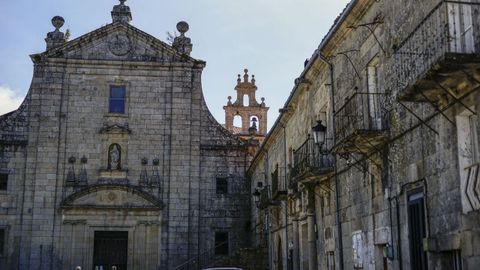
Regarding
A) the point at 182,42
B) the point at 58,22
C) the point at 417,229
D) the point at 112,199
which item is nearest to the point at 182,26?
the point at 182,42

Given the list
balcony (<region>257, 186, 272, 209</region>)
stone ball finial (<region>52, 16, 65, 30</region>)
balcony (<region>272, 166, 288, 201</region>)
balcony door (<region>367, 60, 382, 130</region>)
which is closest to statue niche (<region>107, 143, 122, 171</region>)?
stone ball finial (<region>52, 16, 65, 30</region>)

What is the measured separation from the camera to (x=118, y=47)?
3294cm

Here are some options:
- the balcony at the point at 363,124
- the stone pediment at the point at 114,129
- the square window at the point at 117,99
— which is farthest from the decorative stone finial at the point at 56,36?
the balcony at the point at 363,124

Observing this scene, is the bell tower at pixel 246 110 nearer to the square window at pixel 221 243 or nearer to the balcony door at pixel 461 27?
the square window at pixel 221 243

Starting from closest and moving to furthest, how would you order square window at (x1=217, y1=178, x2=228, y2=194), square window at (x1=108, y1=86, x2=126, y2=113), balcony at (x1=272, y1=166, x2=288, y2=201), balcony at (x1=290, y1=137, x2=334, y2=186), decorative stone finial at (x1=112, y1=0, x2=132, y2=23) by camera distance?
balcony at (x1=290, y1=137, x2=334, y2=186) → balcony at (x1=272, y1=166, x2=288, y2=201) → square window at (x1=108, y1=86, x2=126, y2=113) → square window at (x1=217, y1=178, x2=228, y2=194) → decorative stone finial at (x1=112, y1=0, x2=132, y2=23)

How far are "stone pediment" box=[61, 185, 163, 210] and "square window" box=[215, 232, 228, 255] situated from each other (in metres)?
3.24

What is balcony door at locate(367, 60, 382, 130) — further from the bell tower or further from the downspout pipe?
the bell tower

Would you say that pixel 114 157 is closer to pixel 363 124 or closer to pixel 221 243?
pixel 221 243

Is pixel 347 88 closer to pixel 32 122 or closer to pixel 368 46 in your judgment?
pixel 368 46

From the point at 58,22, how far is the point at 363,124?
81.2 ft

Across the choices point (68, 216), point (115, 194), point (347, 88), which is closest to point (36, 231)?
point (68, 216)

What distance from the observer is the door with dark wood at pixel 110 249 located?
3069cm

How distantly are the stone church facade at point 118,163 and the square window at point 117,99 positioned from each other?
0.05 m

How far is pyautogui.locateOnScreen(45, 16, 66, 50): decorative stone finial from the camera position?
3306cm
